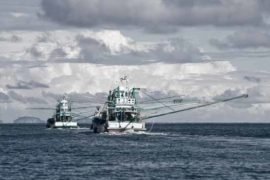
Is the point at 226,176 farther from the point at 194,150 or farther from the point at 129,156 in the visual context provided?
the point at 194,150

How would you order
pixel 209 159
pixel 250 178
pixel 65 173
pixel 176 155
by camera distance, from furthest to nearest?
pixel 176 155, pixel 209 159, pixel 65 173, pixel 250 178

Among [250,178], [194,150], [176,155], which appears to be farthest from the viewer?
[194,150]

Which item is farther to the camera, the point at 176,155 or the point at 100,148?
the point at 100,148

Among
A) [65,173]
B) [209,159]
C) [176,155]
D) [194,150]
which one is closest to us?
[65,173]

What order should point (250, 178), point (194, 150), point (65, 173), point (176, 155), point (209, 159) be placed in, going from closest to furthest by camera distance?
point (250, 178) < point (65, 173) < point (209, 159) < point (176, 155) < point (194, 150)

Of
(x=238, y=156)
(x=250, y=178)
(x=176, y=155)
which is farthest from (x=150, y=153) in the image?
(x=250, y=178)

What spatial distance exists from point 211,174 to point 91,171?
59.3 feet

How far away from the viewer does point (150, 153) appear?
151875 millimetres

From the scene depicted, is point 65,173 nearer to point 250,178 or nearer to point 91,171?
point 91,171

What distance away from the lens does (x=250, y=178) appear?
103312mm

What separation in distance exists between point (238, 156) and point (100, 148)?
3971 cm

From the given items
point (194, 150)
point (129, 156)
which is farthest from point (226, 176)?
point (194, 150)

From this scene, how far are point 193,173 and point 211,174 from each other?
330 cm

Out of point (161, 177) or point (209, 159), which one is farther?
point (209, 159)
